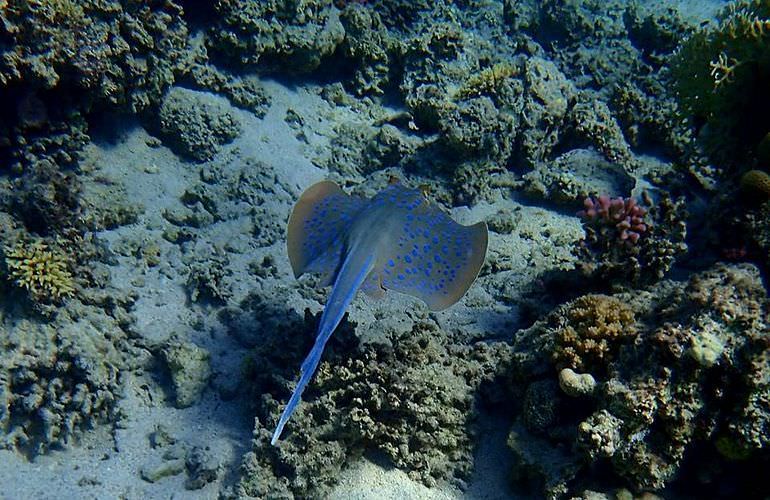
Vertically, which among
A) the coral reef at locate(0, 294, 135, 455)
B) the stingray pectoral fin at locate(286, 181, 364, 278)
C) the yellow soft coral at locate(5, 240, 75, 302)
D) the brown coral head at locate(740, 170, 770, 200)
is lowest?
the coral reef at locate(0, 294, 135, 455)

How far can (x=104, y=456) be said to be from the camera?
4.33 meters

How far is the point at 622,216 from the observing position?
525 centimetres

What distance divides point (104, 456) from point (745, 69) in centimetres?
823

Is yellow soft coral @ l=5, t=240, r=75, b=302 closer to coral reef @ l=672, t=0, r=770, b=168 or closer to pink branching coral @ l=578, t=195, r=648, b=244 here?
pink branching coral @ l=578, t=195, r=648, b=244

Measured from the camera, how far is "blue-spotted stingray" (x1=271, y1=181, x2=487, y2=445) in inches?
162

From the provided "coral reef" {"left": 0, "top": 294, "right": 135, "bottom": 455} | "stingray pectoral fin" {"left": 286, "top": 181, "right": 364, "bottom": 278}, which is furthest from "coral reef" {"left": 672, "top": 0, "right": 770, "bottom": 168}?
"coral reef" {"left": 0, "top": 294, "right": 135, "bottom": 455}

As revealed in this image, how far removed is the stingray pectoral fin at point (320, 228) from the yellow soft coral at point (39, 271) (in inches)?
89.3

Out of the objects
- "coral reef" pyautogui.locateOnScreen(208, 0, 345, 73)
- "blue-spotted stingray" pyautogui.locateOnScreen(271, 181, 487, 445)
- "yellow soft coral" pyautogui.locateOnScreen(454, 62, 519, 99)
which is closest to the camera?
"blue-spotted stingray" pyautogui.locateOnScreen(271, 181, 487, 445)

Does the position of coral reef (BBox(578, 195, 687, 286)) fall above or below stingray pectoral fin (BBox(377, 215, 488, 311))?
above

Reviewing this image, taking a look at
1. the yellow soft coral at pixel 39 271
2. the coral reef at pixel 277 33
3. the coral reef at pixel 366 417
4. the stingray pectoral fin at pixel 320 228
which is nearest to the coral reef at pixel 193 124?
the coral reef at pixel 277 33

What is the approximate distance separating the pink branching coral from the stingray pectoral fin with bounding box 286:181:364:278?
264cm

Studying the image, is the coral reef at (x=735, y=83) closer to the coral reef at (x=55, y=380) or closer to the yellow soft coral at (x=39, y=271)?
the coral reef at (x=55, y=380)

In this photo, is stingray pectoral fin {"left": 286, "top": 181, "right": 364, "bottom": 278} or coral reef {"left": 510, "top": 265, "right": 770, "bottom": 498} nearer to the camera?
coral reef {"left": 510, "top": 265, "right": 770, "bottom": 498}

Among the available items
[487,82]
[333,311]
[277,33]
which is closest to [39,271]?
[333,311]
